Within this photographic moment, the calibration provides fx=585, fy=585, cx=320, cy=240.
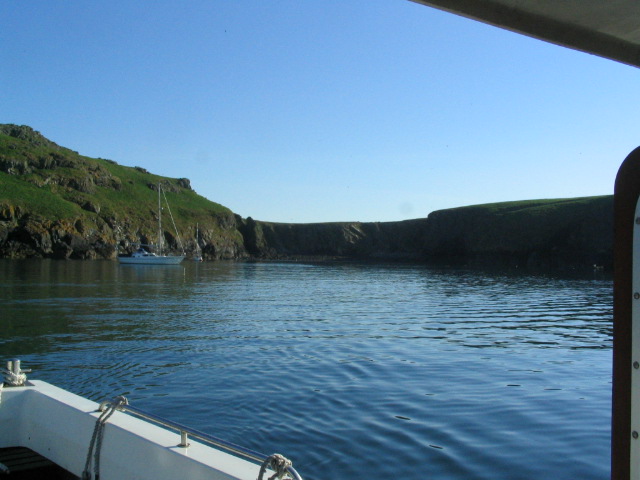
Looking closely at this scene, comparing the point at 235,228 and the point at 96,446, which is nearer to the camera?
the point at 96,446

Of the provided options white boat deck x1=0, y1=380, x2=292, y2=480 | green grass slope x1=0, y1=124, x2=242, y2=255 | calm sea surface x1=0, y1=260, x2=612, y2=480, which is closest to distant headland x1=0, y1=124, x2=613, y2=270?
green grass slope x1=0, y1=124, x2=242, y2=255

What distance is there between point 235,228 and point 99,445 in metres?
186

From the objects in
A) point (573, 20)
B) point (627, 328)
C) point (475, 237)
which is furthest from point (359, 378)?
point (475, 237)

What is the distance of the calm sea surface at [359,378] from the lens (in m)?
9.42

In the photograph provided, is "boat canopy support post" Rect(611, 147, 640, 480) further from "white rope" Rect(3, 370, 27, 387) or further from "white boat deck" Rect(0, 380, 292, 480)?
"white rope" Rect(3, 370, 27, 387)

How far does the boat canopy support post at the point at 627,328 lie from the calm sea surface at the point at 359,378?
6.33 meters

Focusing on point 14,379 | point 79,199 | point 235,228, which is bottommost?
point 14,379

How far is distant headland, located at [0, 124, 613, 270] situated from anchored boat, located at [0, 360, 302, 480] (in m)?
111

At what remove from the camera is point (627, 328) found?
97.7 inches

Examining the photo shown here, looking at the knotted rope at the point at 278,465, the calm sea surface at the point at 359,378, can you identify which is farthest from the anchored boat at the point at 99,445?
the calm sea surface at the point at 359,378

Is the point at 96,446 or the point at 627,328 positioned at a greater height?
the point at 627,328

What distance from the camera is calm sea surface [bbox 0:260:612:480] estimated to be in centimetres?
942

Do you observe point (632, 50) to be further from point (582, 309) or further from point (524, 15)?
point (582, 309)

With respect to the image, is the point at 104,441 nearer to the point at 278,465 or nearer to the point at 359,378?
the point at 278,465
